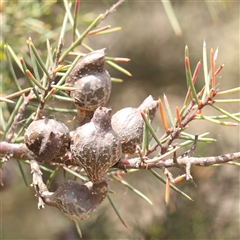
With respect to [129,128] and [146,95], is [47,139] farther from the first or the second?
[146,95]

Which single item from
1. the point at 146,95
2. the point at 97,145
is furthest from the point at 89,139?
the point at 146,95

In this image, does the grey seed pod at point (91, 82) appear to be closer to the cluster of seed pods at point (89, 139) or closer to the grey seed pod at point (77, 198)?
the cluster of seed pods at point (89, 139)

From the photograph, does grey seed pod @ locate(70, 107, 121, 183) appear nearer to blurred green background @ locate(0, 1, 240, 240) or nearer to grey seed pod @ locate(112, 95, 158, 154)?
grey seed pod @ locate(112, 95, 158, 154)

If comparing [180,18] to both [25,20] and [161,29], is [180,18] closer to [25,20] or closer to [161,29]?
[161,29]

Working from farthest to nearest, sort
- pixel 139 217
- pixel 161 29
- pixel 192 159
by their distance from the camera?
pixel 161 29
pixel 139 217
pixel 192 159

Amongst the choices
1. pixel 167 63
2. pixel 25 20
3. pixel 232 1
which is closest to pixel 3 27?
pixel 25 20

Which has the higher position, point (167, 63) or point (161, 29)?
point (161, 29)
